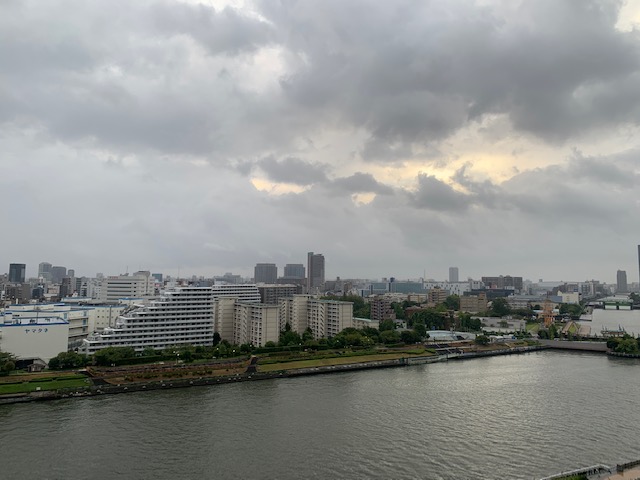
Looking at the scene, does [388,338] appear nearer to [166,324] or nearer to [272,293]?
[166,324]

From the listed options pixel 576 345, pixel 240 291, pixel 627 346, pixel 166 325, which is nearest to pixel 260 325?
pixel 166 325

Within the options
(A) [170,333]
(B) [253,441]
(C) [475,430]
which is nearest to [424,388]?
(C) [475,430]

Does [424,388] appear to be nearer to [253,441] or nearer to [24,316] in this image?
[253,441]

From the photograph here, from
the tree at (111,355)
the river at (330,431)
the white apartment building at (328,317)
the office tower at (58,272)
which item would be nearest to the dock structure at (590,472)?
the river at (330,431)

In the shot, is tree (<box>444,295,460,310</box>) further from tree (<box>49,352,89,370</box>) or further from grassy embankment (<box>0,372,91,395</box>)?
grassy embankment (<box>0,372,91,395</box>)

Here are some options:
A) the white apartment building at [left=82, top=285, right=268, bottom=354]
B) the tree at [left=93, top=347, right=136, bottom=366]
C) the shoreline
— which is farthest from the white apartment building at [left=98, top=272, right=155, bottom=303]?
the shoreline

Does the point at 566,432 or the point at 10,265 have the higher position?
the point at 10,265

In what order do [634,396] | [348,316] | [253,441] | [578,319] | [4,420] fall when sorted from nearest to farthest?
[253,441]
[4,420]
[634,396]
[348,316]
[578,319]

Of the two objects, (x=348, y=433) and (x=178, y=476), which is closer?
(x=178, y=476)
